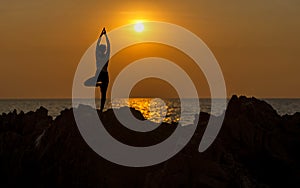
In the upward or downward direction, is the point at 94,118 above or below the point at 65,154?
above

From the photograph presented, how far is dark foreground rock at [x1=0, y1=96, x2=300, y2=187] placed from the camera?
19297 millimetres

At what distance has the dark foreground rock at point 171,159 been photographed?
1930 cm

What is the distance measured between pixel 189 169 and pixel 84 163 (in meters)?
5.33

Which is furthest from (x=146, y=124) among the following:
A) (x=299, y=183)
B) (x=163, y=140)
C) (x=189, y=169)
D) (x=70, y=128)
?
(x=299, y=183)

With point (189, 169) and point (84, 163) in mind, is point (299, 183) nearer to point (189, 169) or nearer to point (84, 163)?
point (189, 169)

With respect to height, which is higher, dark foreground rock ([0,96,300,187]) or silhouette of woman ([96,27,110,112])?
silhouette of woman ([96,27,110,112])

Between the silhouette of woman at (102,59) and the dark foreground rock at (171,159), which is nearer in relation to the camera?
the dark foreground rock at (171,159)

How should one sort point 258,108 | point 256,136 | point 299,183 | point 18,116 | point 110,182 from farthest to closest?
point 18,116, point 258,108, point 256,136, point 299,183, point 110,182

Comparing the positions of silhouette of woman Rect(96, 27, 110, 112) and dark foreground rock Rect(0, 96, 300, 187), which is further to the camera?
silhouette of woman Rect(96, 27, 110, 112)

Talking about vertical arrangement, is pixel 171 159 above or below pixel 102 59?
below

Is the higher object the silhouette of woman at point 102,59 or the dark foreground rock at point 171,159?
the silhouette of woman at point 102,59

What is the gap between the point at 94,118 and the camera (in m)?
24.1

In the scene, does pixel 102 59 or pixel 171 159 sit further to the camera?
pixel 102 59

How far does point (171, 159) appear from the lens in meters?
20.0
